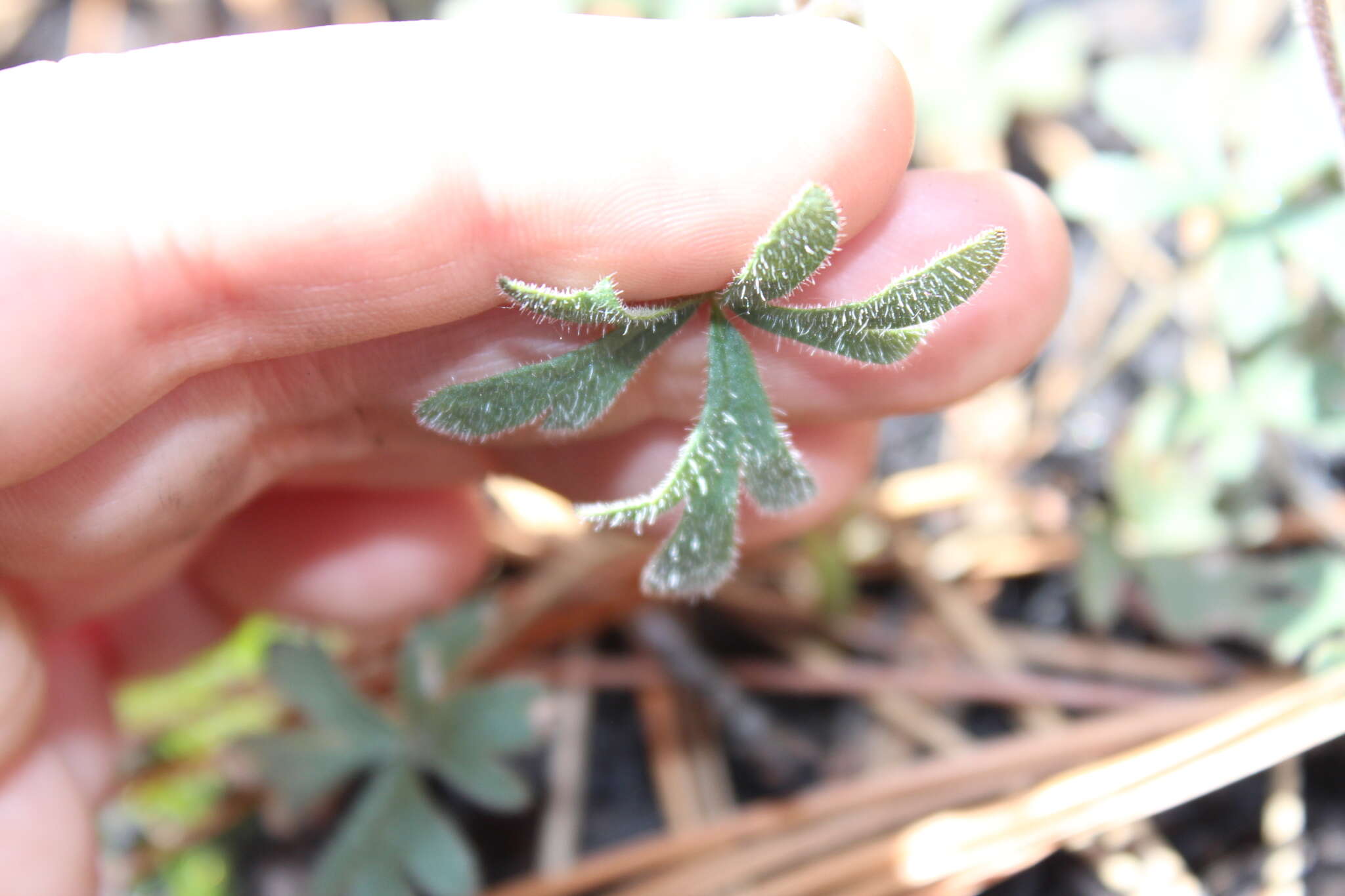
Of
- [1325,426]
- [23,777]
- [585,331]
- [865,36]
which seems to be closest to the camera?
[865,36]

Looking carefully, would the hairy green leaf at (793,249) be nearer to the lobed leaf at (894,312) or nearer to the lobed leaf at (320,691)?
the lobed leaf at (894,312)

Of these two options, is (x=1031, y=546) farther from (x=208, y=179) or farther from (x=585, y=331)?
(x=208, y=179)

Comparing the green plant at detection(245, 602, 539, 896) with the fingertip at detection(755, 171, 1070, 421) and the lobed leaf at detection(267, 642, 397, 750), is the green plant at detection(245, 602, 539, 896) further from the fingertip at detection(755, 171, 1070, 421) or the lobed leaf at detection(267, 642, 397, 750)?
the fingertip at detection(755, 171, 1070, 421)

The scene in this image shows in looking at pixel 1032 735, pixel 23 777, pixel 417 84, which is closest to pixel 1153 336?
pixel 1032 735

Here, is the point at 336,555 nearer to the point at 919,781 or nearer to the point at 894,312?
the point at 919,781

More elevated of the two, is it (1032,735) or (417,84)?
(417,84)

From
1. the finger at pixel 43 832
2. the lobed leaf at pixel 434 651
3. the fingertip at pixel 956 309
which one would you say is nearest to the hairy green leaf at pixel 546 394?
the fingertip at pixel 956 309

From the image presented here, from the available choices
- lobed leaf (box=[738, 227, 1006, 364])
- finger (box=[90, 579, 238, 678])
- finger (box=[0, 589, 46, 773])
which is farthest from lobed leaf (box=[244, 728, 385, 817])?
lobed leaf (box=[738, 227, 1006, 364])

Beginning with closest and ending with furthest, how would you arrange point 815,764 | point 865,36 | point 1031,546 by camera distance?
point 865,36 → point 815,764 → point 1031,546
